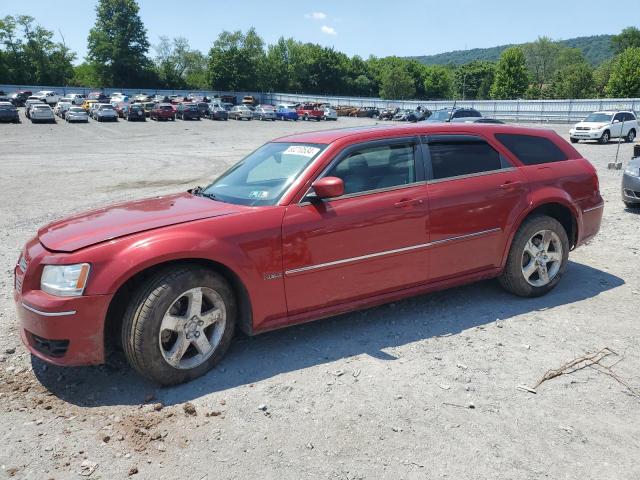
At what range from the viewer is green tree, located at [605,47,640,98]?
72.8 meters

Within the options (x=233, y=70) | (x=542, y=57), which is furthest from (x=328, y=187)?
(x=542, y=57)

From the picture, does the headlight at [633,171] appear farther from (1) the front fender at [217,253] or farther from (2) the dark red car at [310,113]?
(2) the dark red car at [310,113]

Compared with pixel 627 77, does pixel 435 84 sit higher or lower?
higher

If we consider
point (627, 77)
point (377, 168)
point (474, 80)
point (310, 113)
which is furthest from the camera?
point (474, 80)

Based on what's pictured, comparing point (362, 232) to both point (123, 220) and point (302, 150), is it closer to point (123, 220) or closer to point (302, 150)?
point (302, 150)

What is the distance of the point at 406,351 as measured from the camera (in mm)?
3992

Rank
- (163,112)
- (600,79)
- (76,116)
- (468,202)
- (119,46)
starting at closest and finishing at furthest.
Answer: (468,202), (76,116), (163,112), (600,79), (119,46)

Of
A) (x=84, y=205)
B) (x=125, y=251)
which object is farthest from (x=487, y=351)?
(x=84, y=205)

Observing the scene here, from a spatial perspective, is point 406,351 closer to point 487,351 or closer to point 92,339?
point 487,351

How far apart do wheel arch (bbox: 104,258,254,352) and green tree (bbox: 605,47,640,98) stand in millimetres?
83246

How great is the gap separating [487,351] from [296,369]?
1470mm

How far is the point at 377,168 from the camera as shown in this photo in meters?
4.27

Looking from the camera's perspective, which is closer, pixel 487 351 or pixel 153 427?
pixel 153 427

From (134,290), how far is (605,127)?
26.0 metres
